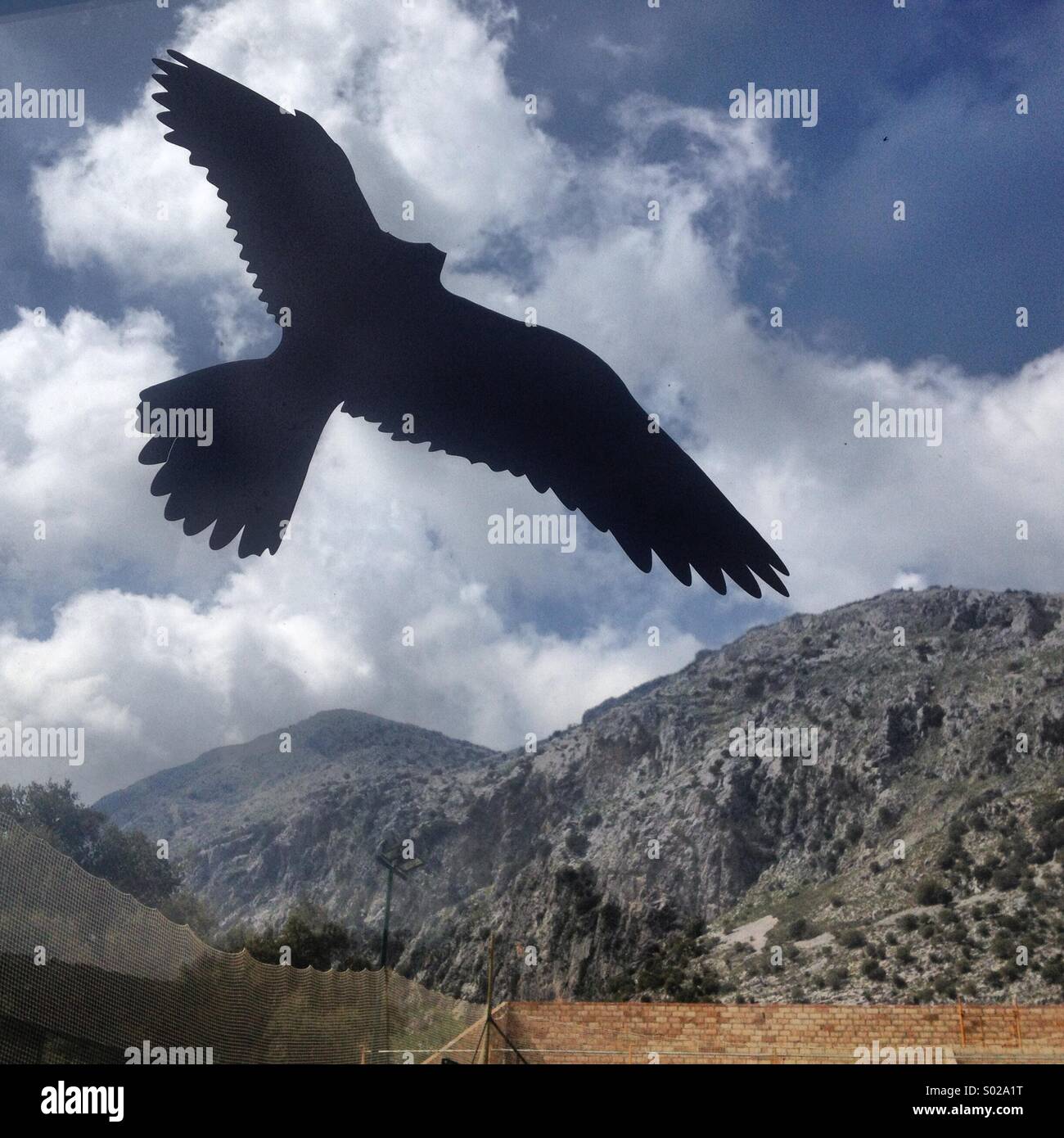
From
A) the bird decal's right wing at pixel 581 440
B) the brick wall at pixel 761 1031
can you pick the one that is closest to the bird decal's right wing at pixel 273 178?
the bird decal's right wing at pixel 581 440

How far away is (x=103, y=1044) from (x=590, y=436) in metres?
4.13

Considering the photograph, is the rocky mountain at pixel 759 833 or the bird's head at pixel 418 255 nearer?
the bird's head at pixel 418 255

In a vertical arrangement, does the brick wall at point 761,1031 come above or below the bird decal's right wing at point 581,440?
below

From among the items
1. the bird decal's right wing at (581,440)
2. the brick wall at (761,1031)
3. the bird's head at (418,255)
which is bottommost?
the brick wall at (761,1031)

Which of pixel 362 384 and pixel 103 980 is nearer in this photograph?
pixel 362 384

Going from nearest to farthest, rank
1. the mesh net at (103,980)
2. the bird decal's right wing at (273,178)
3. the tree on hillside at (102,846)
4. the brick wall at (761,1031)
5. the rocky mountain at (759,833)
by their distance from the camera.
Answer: the bird decal's right wing at (273,178), the mesh net at (103,980), the brick wall at (761,1031), the rocky mountain at (759,833), the tree on hillside at (102,846)

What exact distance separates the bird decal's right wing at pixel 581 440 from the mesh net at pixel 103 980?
3371 mm

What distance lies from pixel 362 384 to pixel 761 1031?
1377cm

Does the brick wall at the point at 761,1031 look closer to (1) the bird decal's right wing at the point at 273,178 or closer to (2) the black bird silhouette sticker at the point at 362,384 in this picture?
(2) the black bird silhouette sticker at the point at 362,384

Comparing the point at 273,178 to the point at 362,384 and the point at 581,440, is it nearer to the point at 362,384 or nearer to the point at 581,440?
the point at 362,384

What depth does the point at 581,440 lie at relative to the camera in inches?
190

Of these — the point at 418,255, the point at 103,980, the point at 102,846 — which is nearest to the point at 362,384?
the point at 418,255

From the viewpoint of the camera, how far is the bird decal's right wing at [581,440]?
15.3 ft

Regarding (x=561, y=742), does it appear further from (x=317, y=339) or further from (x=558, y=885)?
(x=317, y=339)
